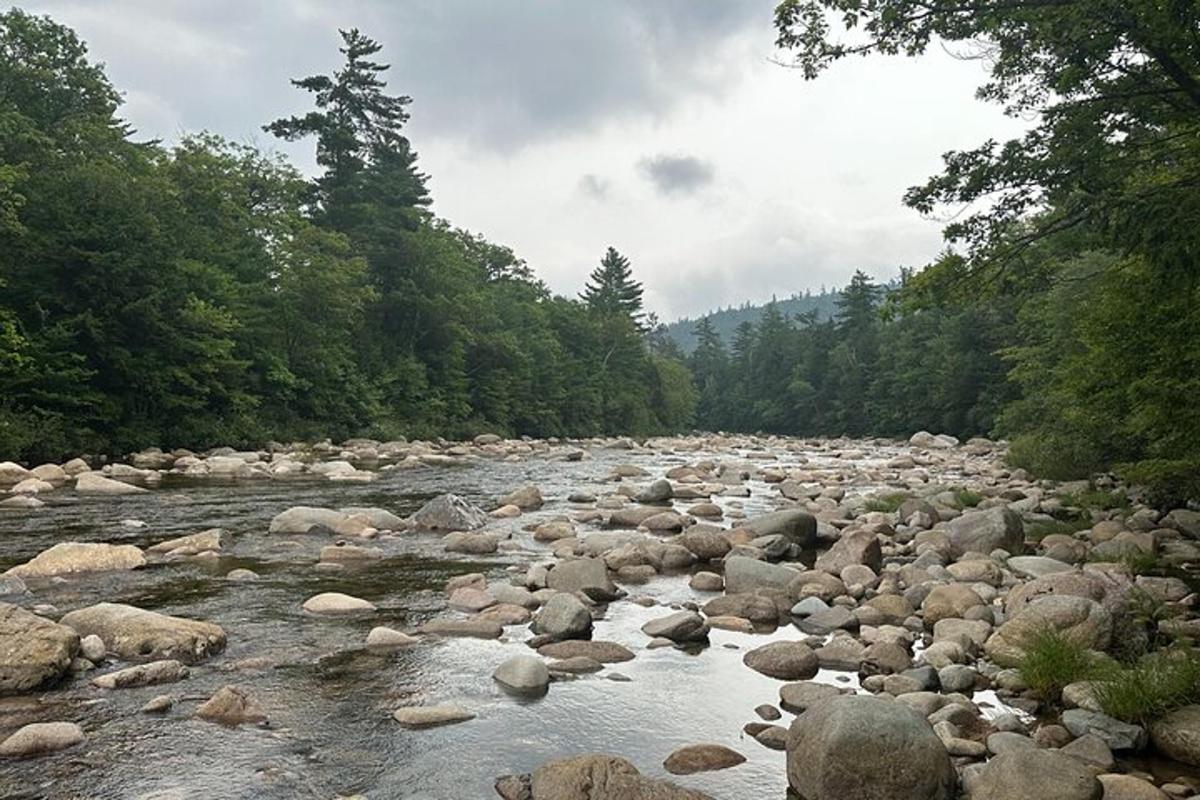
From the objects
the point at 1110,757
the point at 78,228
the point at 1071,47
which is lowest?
the point at 1110,757

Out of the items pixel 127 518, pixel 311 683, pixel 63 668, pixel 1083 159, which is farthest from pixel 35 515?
pixel 1083 159

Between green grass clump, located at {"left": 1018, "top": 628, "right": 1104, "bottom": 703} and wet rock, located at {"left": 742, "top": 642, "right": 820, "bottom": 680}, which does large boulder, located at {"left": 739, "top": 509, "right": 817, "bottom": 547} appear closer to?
wet rock, located at {"left": 742, "top": 642, "right": 820, "bottom": 680}

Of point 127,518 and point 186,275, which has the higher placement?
point 186,275

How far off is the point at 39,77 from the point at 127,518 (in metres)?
26.5

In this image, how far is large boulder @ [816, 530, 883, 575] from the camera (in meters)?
9.91

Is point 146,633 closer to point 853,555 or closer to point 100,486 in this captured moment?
point 853,555

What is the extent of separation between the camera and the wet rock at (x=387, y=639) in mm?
7074

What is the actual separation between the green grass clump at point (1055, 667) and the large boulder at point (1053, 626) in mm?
298

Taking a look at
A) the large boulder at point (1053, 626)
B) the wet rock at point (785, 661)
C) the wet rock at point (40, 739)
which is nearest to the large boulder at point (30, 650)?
the wet rock at point (40, 739)

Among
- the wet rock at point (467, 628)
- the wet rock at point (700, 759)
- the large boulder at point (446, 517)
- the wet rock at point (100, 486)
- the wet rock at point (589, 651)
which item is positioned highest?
the wet rock at point (100, 486)

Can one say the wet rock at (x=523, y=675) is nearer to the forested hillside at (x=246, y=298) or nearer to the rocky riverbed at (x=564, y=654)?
the rocky riverbed at (x=564, y=654)

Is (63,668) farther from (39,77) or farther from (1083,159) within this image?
(39,77)

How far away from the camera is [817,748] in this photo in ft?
15.0

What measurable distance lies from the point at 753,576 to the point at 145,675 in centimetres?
611
